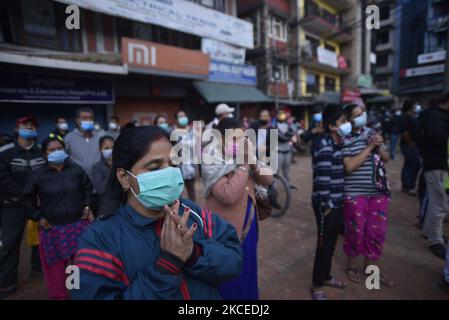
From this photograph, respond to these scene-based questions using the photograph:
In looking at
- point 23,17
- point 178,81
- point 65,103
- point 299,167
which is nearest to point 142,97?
point 178,81

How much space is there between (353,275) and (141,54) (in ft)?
26.8

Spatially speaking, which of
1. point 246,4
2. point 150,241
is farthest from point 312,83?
point 150,241

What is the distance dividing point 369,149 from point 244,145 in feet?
4.74

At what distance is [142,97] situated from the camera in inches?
392

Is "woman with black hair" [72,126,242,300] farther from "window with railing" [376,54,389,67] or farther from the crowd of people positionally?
"window with railing" [376,54,389,67]

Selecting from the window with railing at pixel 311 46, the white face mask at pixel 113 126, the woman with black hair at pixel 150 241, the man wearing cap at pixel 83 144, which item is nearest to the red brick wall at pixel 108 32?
the white face mask at pixel 113 126

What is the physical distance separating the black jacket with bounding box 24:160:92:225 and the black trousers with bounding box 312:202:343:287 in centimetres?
258

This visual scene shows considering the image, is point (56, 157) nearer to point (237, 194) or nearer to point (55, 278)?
point (55, 278)

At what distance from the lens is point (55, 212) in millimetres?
2660

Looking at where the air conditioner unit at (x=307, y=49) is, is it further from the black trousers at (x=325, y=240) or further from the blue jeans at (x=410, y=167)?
the black trousers at (x=325, y=240)

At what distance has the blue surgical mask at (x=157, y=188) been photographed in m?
1.18

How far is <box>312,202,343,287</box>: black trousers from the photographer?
2.56 m

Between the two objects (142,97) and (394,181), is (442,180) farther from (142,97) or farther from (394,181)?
(142,97)

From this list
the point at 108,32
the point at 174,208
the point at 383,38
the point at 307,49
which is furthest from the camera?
the point at 383,38
